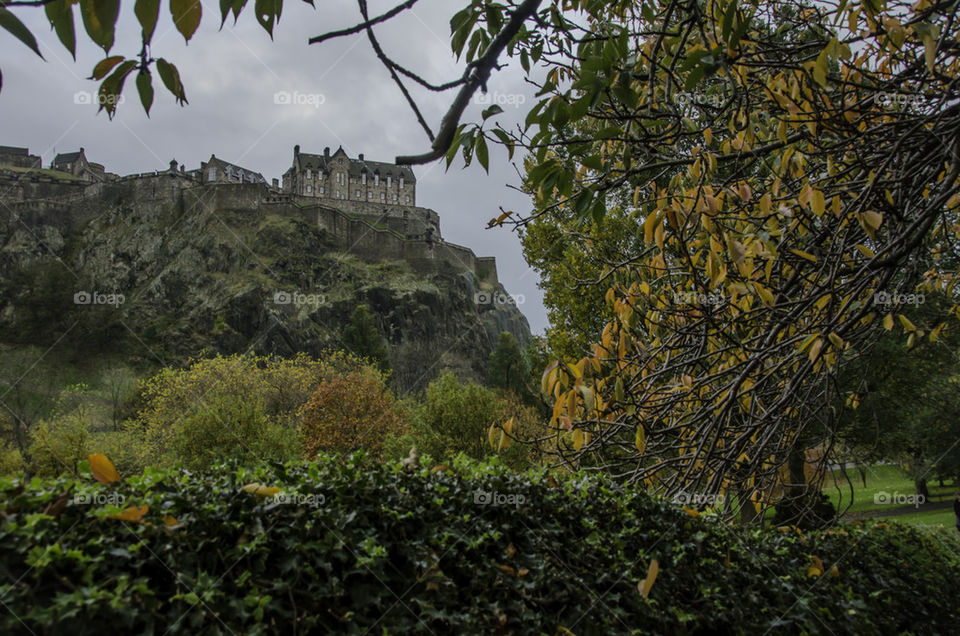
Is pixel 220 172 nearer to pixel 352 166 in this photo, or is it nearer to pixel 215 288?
pixel 352 166

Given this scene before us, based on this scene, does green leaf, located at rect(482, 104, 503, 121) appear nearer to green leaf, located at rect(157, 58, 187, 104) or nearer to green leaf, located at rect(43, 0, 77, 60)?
green leaf, located at rect(157, 58, 187, 104)

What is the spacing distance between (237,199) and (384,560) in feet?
207

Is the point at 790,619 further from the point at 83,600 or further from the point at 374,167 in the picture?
the point at 374,167

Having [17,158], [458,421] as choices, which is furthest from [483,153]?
[17,158]

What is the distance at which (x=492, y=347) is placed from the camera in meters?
63.6

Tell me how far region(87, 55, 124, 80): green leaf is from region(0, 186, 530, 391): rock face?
164 ft

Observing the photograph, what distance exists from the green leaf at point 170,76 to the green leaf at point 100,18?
105 millimetres

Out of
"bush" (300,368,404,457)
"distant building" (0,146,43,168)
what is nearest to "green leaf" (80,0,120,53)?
"bush" (300,368,404,457)

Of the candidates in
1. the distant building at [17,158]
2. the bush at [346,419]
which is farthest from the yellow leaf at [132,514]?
the distant building at [17,158]

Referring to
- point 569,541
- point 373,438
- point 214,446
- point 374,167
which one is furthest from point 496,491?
point 374,167

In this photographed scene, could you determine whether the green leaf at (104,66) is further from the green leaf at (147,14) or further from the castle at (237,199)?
the castle at (237,199)

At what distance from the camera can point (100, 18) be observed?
3.19ft

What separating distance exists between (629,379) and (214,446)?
22.2m

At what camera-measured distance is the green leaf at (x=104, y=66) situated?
1036mm
